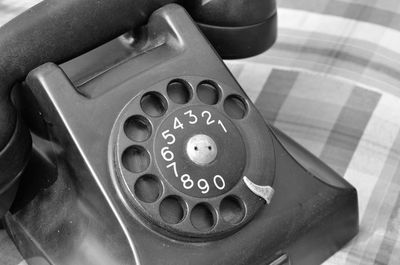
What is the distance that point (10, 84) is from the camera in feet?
3.10

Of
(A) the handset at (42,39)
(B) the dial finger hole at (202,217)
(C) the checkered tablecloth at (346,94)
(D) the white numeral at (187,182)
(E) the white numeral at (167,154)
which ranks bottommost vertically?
(C) the checkered tablecloth at (346,94)

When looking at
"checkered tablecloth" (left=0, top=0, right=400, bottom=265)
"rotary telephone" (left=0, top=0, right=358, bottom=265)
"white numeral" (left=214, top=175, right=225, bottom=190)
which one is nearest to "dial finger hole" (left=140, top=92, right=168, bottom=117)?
"rotary telephone" (left=0, top=0, right=358, bottom=265)

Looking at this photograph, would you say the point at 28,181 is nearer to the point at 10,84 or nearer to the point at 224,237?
the point at 10,84

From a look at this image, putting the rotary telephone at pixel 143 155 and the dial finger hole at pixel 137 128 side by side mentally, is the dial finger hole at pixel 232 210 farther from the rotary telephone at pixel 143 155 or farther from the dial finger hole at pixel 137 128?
the dial finger hole at pixel 137 128

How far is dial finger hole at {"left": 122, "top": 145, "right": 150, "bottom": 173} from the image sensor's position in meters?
0.90

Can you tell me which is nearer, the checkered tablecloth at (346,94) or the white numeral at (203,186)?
the white numeral at (203,186)

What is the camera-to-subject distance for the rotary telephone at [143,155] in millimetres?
896

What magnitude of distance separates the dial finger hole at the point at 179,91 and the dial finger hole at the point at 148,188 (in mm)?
106

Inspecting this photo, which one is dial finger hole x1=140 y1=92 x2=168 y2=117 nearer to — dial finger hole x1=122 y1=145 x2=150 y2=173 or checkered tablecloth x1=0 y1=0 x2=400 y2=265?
dial finger hole x1=122 y1=145 x2=150 y2=173

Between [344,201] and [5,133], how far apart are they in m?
0.44

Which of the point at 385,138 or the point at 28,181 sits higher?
the point at 28,181

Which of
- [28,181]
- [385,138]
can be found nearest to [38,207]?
[28,181]

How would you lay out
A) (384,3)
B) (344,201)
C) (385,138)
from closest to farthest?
1. (344,201)
2. (385,138)
3. (384,3)

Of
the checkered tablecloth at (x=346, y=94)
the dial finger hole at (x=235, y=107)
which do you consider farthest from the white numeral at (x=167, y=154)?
the checkered tablecloth at (x=346, y=94)
